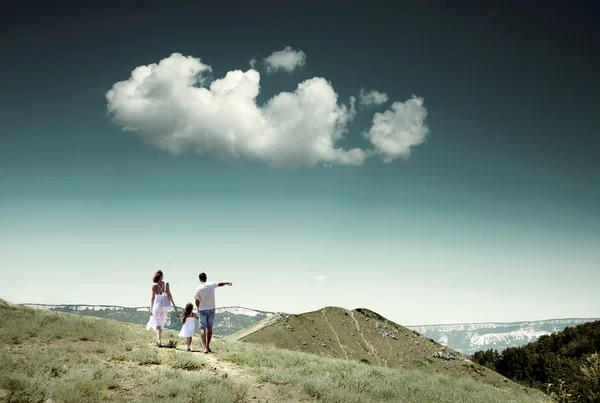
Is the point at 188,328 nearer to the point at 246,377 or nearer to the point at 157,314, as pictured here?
the point at 157,314

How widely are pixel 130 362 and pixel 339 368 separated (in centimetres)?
842

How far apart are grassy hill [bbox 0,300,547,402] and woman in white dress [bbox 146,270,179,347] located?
3.11 ft

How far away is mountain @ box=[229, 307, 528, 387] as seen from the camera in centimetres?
4853

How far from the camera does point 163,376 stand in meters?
10.2

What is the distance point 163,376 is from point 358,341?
51.6 metres

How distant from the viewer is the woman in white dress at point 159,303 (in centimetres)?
1533

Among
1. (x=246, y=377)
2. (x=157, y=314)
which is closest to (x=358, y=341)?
(x=157, y=314)

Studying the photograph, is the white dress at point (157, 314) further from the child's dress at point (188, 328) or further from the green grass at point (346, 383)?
the green grass at point (346, 383)

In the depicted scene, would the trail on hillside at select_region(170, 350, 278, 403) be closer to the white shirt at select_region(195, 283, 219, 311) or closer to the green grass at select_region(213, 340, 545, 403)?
the green grass at select_region(213, 340, 545, 403)

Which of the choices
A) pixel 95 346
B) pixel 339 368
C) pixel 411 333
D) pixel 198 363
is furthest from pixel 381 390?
pixel 411 333

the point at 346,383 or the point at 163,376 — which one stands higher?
the point at 163,376

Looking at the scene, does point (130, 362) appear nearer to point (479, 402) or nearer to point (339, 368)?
point (339, 368)

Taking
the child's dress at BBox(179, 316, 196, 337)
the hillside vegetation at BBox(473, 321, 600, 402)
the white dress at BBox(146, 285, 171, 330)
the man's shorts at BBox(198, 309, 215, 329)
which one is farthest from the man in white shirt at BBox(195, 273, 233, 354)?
the hillside vegetation at BBox(473, 321, 600, 402)

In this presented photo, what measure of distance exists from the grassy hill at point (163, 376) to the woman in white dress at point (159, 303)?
37.3 inches
